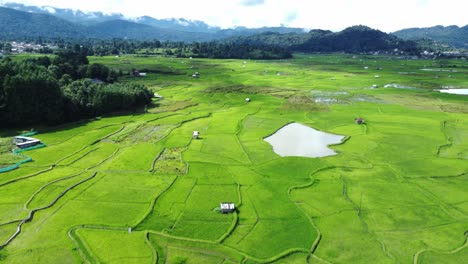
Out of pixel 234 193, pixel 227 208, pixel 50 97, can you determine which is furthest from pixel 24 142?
pixel 227 208

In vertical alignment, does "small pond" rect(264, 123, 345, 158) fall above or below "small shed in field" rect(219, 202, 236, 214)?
above

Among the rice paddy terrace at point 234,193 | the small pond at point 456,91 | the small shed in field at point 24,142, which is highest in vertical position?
the small pond at point 456,91

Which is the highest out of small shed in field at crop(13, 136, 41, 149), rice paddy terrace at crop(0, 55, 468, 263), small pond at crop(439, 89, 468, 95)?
small pond at crop(439, 89, 468, 95)

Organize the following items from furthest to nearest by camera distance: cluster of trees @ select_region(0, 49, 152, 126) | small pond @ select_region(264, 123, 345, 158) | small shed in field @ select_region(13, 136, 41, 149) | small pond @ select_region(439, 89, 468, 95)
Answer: small pond @ select_region(439, 89, 468, 95) < cluster of trees @ select_region(0, 49, 152, 126) < small pond @ select_region(264, 123, 345, 158) < small shed in field @ select_region(13, 136, 41, 149)

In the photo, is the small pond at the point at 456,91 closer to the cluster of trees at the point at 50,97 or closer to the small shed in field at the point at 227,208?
the cluster of trees at the point at 50,97

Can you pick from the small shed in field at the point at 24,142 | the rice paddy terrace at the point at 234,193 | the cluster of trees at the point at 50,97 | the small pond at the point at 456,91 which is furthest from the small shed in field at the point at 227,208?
the small pond at the point at 456,91

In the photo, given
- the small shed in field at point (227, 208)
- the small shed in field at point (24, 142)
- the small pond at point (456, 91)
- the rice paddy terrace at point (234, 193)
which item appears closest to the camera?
the rice paddy terrace at point (234, 193)

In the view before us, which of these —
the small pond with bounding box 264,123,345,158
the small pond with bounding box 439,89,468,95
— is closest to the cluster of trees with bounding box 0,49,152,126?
the small pond with bounding box 264,123,345,158

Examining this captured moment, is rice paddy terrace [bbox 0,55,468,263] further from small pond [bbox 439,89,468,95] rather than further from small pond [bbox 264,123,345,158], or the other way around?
small pond [bbox 439,89,468,95]
